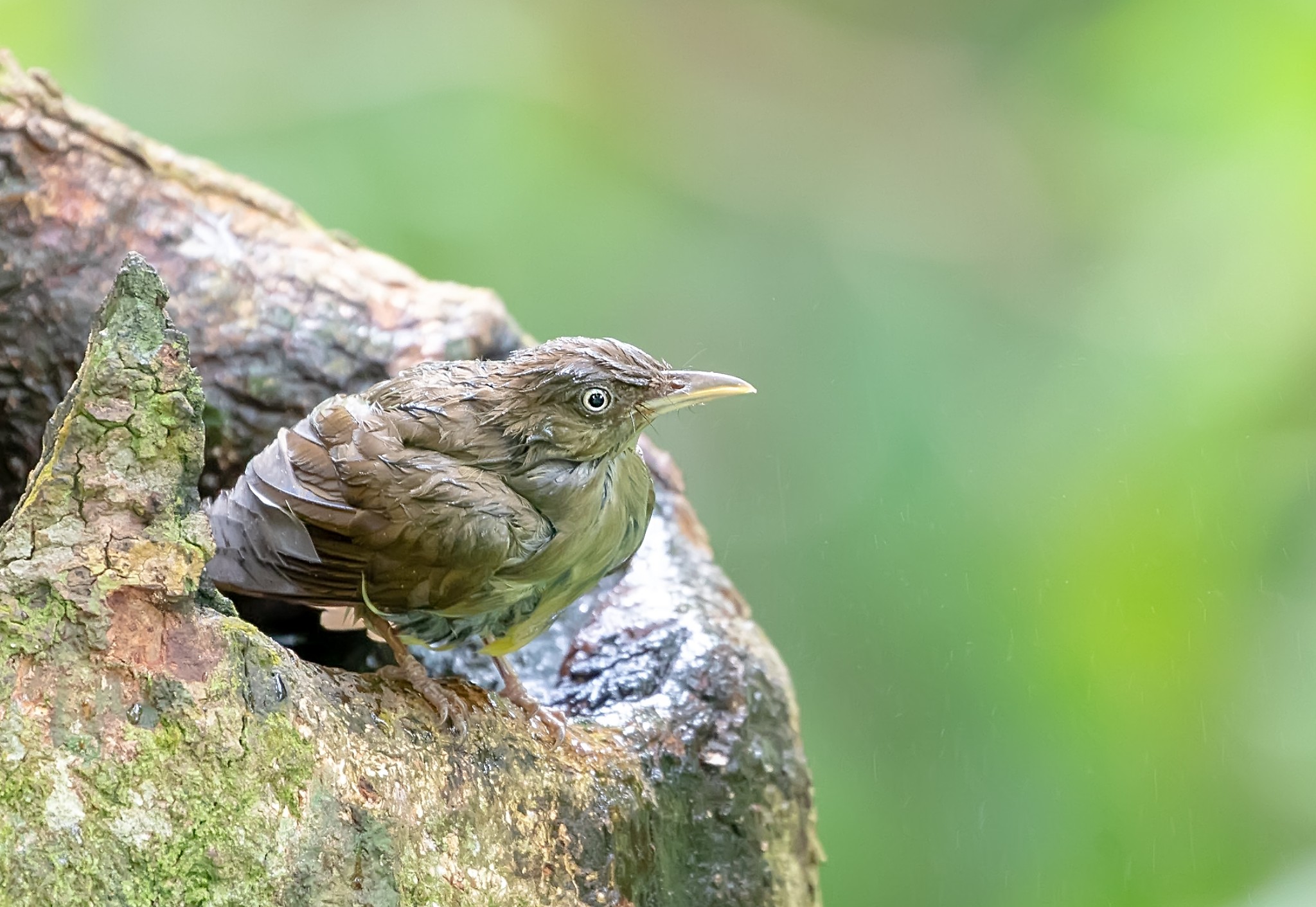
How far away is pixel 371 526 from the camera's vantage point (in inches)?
94.8

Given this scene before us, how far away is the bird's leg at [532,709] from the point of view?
2.56m

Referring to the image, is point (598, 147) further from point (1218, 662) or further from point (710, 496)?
point (1218, 662)

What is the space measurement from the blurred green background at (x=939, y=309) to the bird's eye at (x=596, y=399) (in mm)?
3332

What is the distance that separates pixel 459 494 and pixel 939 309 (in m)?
4.05

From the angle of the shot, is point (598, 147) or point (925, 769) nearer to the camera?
point (925, 769)

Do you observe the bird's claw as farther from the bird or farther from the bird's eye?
the bird's eye

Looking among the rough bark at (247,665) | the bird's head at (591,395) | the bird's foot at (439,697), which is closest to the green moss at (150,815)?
the rough bark at (247,665)

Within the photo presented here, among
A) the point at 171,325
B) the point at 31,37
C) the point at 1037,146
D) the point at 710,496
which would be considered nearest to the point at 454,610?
the point at 171,325

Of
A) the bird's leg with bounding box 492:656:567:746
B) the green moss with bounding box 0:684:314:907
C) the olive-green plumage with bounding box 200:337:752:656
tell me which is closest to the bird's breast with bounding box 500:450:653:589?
the olive-green plumage with bounding box 200:337:752:656

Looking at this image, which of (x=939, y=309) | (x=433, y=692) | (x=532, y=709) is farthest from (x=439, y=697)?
(x=939, y=309)

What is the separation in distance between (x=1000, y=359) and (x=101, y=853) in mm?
5135

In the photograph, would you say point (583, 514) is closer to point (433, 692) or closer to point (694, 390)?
point (694, 390)

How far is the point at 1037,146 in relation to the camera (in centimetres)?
627

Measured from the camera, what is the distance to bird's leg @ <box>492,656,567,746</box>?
8.40ft
